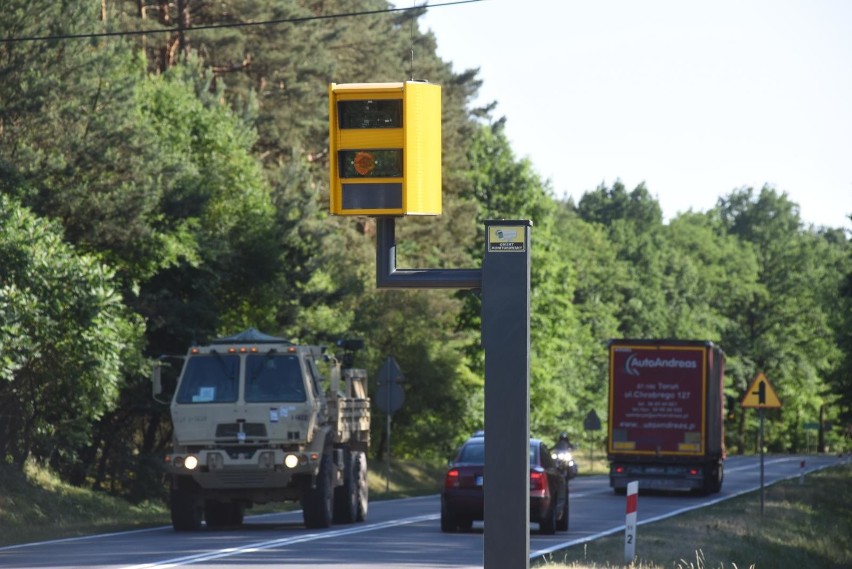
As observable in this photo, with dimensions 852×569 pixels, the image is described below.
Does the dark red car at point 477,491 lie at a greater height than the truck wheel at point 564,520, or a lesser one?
greater

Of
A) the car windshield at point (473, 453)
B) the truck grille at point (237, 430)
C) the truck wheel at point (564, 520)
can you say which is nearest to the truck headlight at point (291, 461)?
the truck grille at point (237, 430)

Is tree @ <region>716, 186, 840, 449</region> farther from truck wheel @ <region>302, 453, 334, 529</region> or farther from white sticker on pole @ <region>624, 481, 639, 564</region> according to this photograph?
white sticker on pole @ <region>624, 481, 639, 564</region>

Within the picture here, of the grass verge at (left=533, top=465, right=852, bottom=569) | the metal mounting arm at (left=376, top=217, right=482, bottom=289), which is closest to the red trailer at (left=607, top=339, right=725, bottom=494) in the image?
the grass verge at (left=533, top=465, right=852, bottom=569)

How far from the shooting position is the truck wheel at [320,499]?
2388 cm

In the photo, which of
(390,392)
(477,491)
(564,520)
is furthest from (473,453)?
(390,392)

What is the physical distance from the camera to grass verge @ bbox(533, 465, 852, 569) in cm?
1881

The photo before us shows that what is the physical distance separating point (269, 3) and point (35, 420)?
78.3 feet

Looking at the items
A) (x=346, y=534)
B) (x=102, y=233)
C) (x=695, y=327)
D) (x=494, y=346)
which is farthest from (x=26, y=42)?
(x=695, y=327)

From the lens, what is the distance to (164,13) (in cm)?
5094

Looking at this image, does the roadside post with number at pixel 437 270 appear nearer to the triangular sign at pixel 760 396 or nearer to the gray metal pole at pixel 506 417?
the gray metal pole at pixel 506 417

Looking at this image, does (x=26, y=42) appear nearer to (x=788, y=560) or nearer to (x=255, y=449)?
(x=255, y=449)

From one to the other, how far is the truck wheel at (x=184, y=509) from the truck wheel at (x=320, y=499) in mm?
1600

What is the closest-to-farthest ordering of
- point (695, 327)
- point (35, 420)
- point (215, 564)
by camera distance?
1. point (215, 564)
2. point (35, 420)
3. point (695, 327)

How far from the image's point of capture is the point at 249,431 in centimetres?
2338
